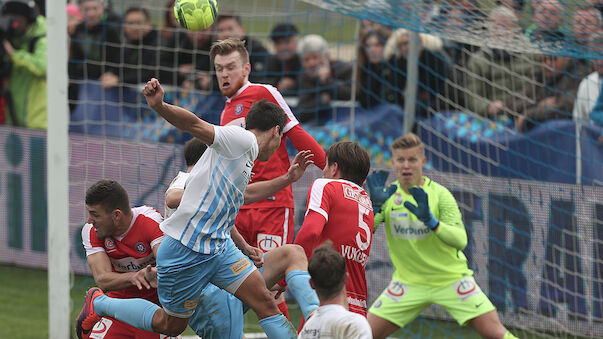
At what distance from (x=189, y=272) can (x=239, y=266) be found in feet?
0.97

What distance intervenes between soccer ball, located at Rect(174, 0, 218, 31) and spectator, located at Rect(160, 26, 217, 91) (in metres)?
3.55

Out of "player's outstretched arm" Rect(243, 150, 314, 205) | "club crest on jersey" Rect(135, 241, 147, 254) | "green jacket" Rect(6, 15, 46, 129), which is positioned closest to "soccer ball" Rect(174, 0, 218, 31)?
"player's outstretched arm" Rect(243, 150, 314, 205)

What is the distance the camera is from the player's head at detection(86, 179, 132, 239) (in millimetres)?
5238

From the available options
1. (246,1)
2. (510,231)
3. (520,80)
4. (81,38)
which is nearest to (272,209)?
(510,231)

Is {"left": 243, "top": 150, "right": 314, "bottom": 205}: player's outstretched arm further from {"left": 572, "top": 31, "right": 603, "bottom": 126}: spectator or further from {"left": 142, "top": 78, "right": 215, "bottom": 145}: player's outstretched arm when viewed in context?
{"left": 572, "top": 31, "right": 603, "bottom": 126}: spectator

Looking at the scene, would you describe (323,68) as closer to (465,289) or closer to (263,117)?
(465,289)

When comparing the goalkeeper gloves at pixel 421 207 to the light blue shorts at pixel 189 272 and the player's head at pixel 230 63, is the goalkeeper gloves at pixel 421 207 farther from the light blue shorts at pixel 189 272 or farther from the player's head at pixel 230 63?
the light blue shorts at pixel 189 272

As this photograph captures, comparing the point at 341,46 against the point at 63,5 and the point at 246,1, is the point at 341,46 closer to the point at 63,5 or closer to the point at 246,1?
the point at 63,5

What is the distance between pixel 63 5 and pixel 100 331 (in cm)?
266

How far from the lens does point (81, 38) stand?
9258 millimetres

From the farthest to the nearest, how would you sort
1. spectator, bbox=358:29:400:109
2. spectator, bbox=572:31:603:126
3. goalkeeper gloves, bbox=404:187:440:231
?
spectator, bbox=358:29:400:109
spectator, bbox=572:31:603:126
goalkeeper gloves, bbox=404:187:440:231

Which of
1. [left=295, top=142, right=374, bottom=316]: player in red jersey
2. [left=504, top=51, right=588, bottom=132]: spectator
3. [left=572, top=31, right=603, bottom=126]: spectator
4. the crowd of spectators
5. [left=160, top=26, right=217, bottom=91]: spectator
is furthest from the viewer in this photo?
[left=160, top=26, right=217, bottom=91]: spectator

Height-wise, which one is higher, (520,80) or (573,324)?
(520,80)

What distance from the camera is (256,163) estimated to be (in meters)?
6.00
